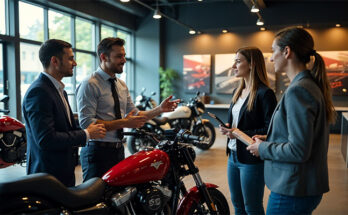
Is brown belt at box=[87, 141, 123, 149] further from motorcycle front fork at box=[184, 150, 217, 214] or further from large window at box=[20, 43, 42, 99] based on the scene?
large window at box=[20, 43, 42, 99]

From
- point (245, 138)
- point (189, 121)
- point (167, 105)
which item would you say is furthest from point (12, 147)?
point (189, 121)

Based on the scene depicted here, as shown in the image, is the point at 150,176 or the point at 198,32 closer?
the point at 150,176

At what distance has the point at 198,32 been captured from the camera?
10.2 m

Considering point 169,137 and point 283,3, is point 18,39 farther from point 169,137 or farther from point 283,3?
point 283,3

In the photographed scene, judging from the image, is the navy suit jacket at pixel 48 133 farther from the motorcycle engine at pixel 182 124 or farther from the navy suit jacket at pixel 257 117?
the motorcycle engine at pixel 182 124

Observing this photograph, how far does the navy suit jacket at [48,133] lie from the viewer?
5.56 feet

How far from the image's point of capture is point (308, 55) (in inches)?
53.4

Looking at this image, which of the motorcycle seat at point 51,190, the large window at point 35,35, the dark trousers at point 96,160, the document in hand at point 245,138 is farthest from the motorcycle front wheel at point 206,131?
the motorcycle seat at point 51,190

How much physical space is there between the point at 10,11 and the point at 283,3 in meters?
7.14

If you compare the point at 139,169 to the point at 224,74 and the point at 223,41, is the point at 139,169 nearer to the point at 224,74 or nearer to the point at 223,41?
the point at 224,74

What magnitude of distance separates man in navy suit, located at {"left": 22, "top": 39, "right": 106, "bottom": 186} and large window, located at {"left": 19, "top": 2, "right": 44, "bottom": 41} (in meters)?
5.52

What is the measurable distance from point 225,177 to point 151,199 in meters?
2.76

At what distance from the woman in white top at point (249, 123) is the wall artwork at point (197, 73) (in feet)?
26.7

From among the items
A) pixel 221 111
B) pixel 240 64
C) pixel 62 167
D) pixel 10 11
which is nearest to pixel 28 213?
pixel 62 167
